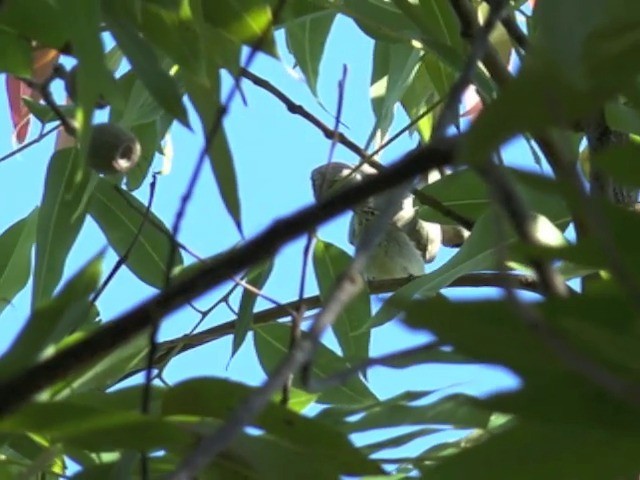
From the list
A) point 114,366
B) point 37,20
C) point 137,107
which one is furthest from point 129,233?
point 37,20

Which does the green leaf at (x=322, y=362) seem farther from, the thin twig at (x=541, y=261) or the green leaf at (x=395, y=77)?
the thin twig at (x=541, y=261)

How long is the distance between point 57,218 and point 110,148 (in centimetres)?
7

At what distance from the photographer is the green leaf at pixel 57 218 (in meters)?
0.74

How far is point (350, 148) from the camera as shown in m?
0.82

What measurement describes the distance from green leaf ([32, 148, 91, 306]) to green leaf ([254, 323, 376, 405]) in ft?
0.52

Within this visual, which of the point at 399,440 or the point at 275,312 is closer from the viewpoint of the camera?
the point at 399,440

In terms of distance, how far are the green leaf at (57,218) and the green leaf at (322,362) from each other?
0.16 m

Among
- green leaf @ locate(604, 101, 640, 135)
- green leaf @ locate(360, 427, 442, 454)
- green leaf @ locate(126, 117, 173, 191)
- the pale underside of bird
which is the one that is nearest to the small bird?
the pale underside of bird

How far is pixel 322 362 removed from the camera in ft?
2.58

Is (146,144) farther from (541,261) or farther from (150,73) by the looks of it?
(541,261)

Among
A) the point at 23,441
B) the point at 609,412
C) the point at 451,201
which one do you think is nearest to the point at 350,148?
the point at 451,201

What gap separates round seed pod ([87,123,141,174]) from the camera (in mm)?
693

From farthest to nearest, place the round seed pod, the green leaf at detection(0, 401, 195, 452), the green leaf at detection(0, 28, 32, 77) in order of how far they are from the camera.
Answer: the round seed pod
the green leaf at detection(0, 28, 32, 77)
the green leaf at detection(0, 401, 195, 452)

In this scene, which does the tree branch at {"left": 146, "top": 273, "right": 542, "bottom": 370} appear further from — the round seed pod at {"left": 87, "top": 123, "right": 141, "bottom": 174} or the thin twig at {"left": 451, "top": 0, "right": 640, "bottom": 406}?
Result: the thin twig at {"left": 451, "top": 0, "right": 640, "bottom": 406}
